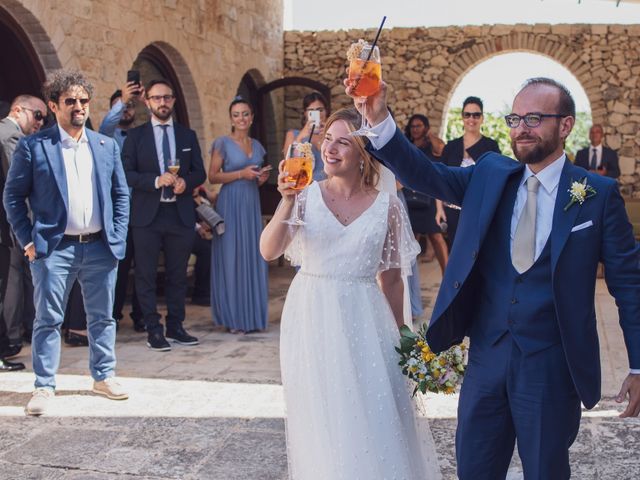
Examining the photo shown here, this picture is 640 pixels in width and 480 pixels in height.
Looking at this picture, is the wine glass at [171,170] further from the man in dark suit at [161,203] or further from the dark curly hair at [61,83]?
the dark curly hair at [61,83]

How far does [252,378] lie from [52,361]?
119 centimetres

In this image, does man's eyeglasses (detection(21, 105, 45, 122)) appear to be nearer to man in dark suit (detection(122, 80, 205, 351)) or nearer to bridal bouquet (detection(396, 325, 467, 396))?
man in dark suit (detection(122, 80, 205, 351))

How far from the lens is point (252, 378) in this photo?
496 cm

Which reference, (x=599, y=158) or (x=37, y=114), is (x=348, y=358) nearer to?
(x=37, y=114)

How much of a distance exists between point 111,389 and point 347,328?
2087mm

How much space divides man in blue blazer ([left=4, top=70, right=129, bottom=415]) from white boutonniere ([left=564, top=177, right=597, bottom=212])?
2871 mm

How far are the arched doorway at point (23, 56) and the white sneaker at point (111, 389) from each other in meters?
3.24

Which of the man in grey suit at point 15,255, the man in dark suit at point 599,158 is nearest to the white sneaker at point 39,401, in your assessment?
the man in grey suit at point 15,255

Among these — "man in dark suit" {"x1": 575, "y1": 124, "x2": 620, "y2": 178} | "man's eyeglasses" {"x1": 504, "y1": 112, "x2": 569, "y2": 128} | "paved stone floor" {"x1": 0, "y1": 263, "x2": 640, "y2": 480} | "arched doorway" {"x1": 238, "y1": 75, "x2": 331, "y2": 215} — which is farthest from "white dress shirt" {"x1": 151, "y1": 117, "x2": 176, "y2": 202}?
"man in dark suit" {"x1": 575, "y1": 124, "x2": 620, "y2": 178}

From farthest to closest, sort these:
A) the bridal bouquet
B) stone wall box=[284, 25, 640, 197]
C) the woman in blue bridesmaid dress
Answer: stone wall box=[284, 25, 640, 197], the woman in blue bridesmaid dress, the bridal bouquet

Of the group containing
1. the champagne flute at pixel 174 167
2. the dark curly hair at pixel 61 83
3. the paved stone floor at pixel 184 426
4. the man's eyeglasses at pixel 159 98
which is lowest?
the paved stone floor at pixel 184 426

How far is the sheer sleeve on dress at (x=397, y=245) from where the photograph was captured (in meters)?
3.06

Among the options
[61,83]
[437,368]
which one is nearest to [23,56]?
[61,83]

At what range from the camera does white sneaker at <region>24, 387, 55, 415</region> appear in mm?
4203
